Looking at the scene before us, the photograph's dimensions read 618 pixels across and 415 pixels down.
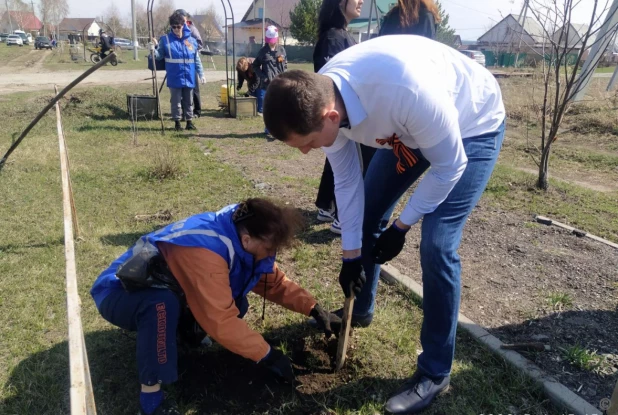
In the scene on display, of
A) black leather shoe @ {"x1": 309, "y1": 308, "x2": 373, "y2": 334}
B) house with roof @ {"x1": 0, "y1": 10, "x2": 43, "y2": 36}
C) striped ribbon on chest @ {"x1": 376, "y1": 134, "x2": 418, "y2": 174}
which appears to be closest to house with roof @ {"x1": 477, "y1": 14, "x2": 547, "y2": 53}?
black leather shoe @ {"x1": 309, "y1": 308, "x2": 373, "y2": 334}

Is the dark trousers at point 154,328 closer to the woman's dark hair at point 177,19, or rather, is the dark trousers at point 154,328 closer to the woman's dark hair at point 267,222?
the woman's dark hair at point 267,222

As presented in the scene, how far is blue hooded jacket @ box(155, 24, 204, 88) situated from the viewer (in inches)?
313

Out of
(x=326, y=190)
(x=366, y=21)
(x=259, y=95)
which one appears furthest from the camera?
(x=366, y=21)

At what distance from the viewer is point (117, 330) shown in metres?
2.68

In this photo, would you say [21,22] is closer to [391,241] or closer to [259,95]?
[259,95]

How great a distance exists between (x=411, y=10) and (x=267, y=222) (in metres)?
2.05

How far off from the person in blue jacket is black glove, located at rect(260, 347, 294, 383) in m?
6.79

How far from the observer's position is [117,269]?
2.17 m

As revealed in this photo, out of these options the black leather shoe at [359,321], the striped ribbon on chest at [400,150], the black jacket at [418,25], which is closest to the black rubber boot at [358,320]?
the black leather shoe at [359,321]

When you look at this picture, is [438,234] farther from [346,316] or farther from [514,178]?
[514,178]

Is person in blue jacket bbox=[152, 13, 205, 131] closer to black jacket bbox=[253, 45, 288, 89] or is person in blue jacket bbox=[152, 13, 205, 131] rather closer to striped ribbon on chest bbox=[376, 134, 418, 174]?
black jacket bbox=[253, 45, 288, 89]

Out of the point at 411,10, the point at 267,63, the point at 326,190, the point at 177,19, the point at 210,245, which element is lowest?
the point at 326,190

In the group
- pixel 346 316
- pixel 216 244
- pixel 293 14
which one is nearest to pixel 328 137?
pixel 216 244

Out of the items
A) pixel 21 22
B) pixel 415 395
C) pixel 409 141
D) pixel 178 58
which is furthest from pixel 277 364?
pixel 21 22
